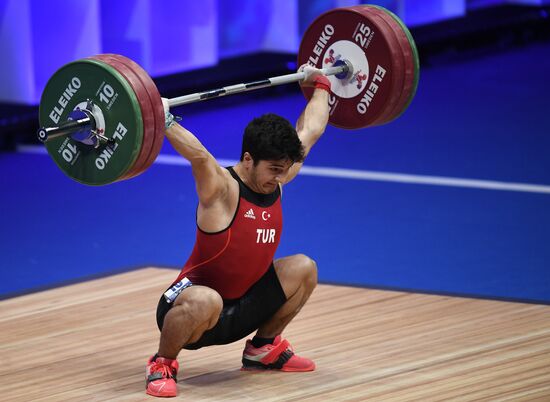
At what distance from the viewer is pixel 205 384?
4875 millimetres

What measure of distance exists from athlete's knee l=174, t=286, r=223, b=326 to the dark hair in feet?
1.62

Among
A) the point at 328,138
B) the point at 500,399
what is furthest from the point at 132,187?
the point at 500,399

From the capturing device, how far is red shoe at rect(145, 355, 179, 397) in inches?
185

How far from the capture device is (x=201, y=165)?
14.9 ft

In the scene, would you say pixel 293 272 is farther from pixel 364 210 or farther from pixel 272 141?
pixel 364 210

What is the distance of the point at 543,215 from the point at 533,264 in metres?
0.88

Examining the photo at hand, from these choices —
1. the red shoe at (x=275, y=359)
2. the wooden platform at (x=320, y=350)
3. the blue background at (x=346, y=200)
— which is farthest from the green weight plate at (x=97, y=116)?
the blue background at (x=346, y=200)

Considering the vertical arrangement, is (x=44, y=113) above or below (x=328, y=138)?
above

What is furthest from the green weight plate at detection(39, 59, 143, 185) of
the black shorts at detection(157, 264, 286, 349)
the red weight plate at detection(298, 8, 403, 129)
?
the red weight plate at detection(298, 8, 403, 129)

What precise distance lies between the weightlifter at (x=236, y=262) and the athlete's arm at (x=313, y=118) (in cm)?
14

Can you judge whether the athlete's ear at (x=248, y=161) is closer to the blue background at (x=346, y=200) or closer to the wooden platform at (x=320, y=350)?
the wooden platform at (x=320, y=350)

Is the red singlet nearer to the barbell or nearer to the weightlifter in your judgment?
the weightlifter

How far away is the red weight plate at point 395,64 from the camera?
5.40 meters

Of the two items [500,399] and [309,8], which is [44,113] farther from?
[309,8]
